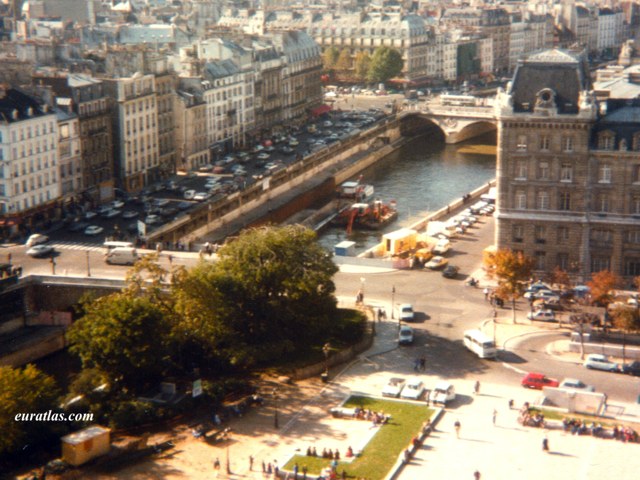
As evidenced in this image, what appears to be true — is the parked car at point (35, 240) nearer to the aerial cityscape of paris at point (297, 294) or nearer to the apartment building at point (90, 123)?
the aerial cityscape of paris at point (297, 294)

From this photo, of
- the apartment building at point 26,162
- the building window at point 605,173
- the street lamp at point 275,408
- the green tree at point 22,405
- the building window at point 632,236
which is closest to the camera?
the green tree at point 22,405

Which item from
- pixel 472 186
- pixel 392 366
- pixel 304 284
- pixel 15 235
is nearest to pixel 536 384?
pixel 392 366

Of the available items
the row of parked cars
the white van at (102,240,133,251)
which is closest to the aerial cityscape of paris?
the row of parked cars

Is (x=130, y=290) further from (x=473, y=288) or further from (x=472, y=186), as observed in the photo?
(x=472, y=186)

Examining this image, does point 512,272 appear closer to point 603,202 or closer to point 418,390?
point 603,202

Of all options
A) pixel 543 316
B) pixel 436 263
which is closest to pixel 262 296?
pixel 543 316

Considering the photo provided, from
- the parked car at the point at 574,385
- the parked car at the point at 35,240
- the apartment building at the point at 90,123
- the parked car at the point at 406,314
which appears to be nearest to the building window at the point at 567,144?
the parked car at the point at 406,314
